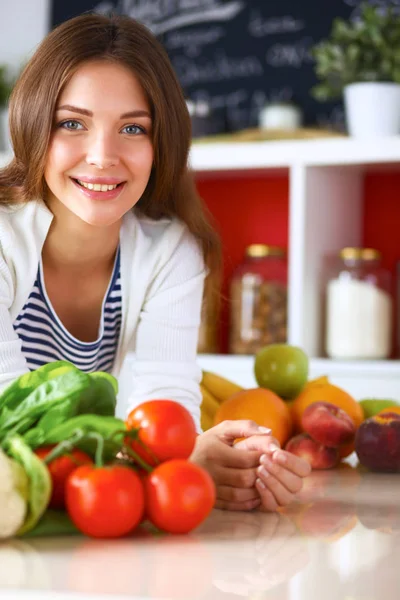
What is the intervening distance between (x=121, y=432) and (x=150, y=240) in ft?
2.52

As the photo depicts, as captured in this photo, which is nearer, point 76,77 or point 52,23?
point 76,77

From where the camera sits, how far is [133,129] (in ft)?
4.04

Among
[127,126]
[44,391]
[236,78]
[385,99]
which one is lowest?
[44,391]

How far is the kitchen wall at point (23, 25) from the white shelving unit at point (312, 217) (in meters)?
0.85

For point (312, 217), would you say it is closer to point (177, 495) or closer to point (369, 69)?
point (369, 69)

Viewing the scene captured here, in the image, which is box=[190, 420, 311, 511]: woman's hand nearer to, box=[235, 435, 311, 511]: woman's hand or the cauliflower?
box=[235, 435, 311, 511]: woman's hand

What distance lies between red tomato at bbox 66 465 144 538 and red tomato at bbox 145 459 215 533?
1 centimetres

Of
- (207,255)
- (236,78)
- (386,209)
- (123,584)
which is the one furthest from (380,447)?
(236,78)

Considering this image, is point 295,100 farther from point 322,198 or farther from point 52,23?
point 52,23

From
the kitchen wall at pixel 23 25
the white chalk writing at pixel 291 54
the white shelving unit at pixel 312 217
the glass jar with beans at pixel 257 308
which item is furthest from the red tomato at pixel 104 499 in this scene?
the kitchen wall at pixel 23 25

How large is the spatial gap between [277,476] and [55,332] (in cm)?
64

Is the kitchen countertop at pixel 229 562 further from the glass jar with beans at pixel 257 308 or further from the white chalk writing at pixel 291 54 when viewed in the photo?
the white chalk writing at pixel 291 54

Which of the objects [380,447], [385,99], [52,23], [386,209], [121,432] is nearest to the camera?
[121,432]

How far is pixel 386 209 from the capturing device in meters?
2.72
